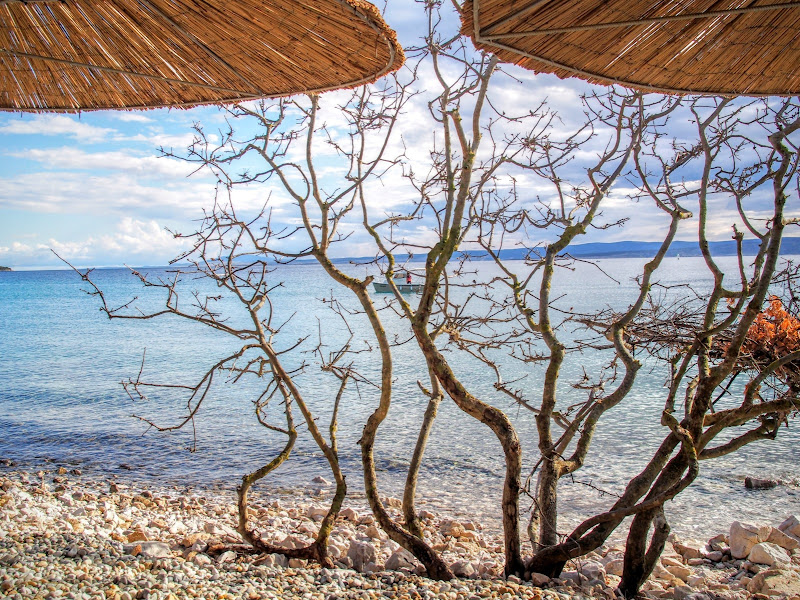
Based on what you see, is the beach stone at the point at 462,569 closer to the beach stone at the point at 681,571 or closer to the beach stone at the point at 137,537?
the beach stone at the point at 681,571

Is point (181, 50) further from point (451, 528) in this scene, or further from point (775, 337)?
point (451, 528)

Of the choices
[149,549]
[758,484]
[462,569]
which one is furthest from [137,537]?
[758,484]

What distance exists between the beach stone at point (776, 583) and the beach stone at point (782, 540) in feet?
3.75

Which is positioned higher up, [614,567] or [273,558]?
[273,558]

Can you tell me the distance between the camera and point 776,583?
14.8 feet

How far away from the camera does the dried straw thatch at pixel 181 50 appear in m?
2.04

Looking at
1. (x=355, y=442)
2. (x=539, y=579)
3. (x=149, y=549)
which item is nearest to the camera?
(x=539, y=579)

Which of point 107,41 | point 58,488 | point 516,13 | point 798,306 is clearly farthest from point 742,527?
point 58,488

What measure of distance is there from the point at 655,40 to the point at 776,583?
439 cm

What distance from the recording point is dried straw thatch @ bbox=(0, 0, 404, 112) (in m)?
2.04

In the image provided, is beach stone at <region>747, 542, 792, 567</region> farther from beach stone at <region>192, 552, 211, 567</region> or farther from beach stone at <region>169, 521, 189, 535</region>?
beach stone at <region>169, 521, 189, 535</region>

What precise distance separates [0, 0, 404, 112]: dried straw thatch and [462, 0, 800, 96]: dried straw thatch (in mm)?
427

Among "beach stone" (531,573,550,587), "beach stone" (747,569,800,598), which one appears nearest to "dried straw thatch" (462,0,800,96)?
"beach stone" (531,573,550,587)

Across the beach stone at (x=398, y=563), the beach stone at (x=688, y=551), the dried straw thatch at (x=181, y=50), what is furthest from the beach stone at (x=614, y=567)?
the dried straw thatch at (x=181, y=50)
